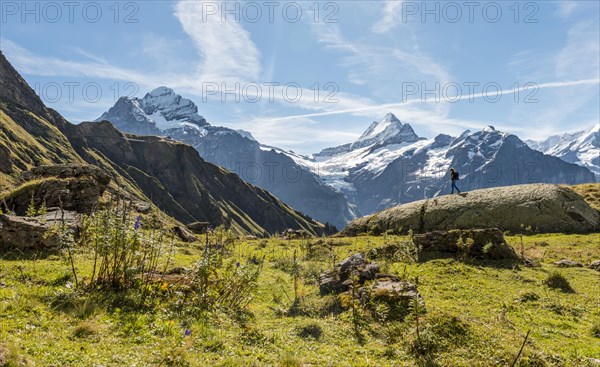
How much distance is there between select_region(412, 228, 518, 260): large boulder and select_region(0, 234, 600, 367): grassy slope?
5581mm

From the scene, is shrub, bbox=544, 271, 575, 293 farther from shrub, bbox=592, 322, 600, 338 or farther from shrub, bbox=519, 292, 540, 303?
shrub, bbox=592, 322, 600, 338

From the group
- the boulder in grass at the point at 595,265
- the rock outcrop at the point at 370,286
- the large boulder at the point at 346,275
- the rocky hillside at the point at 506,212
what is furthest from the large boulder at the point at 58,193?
the boulder in grass at the point at 595,265

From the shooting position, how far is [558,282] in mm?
18297

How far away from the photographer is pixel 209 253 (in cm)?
1352

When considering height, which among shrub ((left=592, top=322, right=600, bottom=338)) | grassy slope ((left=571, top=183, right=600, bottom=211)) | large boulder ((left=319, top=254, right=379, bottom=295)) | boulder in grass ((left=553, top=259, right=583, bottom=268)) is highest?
grassy slope ((left=571, top=183, right=600, bottom=211))

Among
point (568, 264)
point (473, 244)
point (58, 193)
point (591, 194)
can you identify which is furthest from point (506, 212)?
point (58, 193)

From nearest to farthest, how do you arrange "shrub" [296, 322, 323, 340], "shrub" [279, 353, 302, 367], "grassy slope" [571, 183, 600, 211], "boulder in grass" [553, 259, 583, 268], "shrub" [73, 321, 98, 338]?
"shrub" [279, 353, 302, 367] < "shrub" [73, 321, 98, 338] < "shrub" [296, 322, 323, 340] < "boulder in grass" [553, 259, 583, 268] < "grassy slope" [571, 183, 600, 211]

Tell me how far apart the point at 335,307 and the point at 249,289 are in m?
3.46

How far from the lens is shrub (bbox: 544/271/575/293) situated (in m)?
18.0

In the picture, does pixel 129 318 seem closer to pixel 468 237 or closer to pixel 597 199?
pixel 468 237

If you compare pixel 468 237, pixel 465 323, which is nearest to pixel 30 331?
pixel 465 323

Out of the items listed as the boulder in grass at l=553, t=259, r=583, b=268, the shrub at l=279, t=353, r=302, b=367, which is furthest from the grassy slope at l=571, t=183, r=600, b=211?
the shrub at l=279, t=353, r=302, b=367

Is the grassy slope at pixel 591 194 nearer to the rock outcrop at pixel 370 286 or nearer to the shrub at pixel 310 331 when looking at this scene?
the rock outcrop at pixel 370 286

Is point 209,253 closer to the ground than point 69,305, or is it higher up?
higher up
